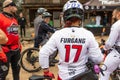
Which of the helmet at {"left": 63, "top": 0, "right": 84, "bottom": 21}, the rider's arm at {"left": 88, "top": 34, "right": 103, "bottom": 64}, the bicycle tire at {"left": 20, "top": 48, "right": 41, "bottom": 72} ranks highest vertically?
the helmet at {"left": 63, "top": 0, "right": 84, "bottom": 21}

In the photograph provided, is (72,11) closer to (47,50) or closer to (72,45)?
(72,45)

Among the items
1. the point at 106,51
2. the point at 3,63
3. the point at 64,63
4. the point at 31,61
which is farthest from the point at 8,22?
the point at 31,61

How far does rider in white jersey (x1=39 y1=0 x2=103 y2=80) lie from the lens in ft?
11.5

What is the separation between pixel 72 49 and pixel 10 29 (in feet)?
8.27

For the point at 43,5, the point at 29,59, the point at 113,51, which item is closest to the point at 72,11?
the point at 113,51

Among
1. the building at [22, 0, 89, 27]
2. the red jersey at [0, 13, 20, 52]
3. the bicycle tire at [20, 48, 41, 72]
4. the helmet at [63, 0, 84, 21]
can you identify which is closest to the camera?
the helmet at [63, 0, 84, 21]

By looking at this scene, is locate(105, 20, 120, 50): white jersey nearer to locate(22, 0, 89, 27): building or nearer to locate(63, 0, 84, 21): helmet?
locate(63, 0, 84, 21): helmet

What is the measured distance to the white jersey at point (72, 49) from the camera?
3.50 meters

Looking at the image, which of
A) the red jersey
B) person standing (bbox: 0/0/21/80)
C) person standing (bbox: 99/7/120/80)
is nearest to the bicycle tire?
person standing (bbox: 0/0/21/80)

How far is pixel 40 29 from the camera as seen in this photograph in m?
8.97

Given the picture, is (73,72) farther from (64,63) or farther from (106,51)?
(106,51)

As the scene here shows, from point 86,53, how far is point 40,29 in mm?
5447

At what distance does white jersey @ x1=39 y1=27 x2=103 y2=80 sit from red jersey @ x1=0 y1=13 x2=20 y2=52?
229 cm

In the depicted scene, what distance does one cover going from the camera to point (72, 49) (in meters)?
3.52
